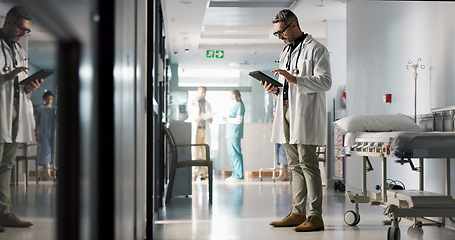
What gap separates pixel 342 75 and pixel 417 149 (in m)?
5.46

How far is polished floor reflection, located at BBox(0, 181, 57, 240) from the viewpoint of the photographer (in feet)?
2.42

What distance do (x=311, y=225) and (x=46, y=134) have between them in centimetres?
325

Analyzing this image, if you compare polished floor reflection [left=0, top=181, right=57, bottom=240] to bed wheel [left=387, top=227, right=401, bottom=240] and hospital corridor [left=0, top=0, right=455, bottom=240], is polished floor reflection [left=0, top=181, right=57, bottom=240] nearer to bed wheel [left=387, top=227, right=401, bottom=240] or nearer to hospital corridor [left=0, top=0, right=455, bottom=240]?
hospital corridor [left=0, top=0, right=455, bottom=240]

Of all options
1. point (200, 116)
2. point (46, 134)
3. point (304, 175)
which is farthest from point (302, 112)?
point (200, 116)

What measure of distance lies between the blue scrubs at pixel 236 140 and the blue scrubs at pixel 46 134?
29.1 feet

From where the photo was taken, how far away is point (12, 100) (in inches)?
27.2

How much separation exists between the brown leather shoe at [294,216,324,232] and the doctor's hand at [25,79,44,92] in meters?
3.25

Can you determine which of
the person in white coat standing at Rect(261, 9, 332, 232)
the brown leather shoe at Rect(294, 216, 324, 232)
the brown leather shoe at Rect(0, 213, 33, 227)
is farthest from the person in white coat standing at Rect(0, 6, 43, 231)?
the brown leather shoe at Rect(294, 216, 324, 232)

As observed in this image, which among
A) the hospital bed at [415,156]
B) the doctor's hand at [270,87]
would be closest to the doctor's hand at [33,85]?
the hospital bed at [415,156]

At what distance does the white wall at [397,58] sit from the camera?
450 centimetres

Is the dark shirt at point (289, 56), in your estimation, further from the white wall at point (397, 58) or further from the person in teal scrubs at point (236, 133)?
the person in teal scrubs at point (236, 133)

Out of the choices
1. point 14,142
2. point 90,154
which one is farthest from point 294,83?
point 14,142

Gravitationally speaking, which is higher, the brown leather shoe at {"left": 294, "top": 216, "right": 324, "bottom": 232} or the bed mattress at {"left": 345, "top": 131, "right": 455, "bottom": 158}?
the bed mattress at {"left": 345, "top": 131, "right": 455, "bottom": 158}

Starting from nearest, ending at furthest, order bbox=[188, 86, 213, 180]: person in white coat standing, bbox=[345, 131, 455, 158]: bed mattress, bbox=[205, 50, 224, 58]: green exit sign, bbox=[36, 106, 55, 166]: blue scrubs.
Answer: bbox=[36, 106, 55, 166]: blue scrubs, bbox=[345, 131, 455, 158]: bed mattress, bbox=[188, 86, 213, 180]: person in white coat standing, bbox=[205, 50, 224, 58]: green exit sign
